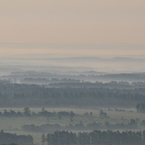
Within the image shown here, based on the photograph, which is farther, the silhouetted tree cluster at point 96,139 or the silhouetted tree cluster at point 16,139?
the silhouetted tree cluster at point 96,139

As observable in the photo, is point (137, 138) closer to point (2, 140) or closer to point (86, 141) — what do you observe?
point (86, 141)

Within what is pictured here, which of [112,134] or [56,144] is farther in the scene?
[112,134]

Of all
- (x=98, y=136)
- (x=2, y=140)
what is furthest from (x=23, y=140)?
(x=98, y=136)

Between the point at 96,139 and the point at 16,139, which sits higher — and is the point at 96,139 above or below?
above

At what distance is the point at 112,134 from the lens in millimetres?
199625

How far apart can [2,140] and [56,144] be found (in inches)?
502

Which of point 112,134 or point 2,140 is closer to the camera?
point 2,140

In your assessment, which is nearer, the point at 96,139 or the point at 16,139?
the point at 16,139

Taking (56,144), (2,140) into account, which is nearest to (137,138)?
(56,144)

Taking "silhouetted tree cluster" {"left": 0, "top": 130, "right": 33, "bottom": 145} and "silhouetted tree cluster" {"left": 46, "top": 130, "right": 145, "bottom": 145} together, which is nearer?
"silhouetted tree cluster" {"left": 0, "top": 130, "right": 33, "bottom": 145}

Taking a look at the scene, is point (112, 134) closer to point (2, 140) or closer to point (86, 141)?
point (86, 141)

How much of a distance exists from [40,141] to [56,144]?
32.5ft

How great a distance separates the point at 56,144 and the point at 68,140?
4633 millimetres

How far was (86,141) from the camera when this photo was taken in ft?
635
